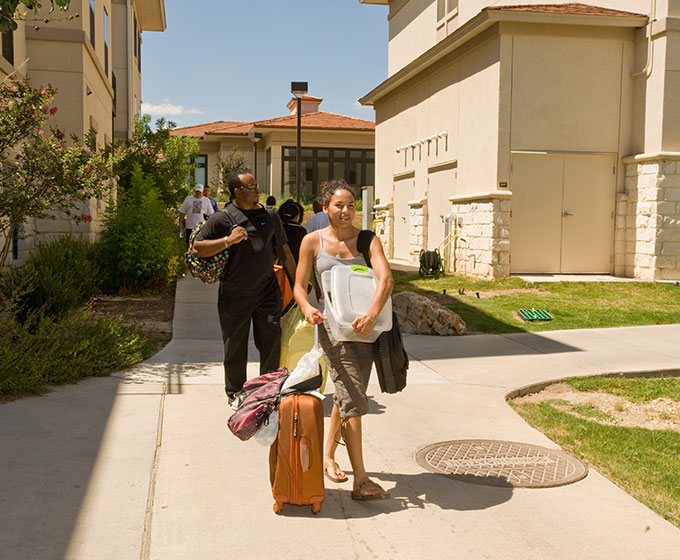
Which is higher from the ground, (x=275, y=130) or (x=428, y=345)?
(x=275, y=130)

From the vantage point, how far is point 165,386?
705 cm

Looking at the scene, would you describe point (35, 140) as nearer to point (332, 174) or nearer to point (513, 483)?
point (513, 483)

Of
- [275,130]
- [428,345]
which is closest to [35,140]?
[428,345]

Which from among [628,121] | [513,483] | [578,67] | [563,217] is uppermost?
[578,67]

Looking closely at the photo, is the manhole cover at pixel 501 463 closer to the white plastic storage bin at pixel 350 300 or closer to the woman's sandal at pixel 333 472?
the woman's sandal at pixel 333 472

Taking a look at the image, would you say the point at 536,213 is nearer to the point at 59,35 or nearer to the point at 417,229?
the point at 417,229

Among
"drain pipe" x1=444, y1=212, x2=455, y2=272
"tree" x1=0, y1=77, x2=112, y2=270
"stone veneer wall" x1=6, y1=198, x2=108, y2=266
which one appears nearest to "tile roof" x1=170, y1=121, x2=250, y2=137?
"drain pipe" x1=444, y1=212, x2=455, y2=272

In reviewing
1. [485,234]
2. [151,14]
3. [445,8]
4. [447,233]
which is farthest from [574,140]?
[151,14]

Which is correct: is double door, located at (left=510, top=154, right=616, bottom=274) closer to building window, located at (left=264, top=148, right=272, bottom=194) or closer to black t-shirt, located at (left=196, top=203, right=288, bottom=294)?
black t-shirt, located at (left=196, top=203, right=288, bottom=294)

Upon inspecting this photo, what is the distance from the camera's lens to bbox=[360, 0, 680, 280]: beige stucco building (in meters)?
16.3

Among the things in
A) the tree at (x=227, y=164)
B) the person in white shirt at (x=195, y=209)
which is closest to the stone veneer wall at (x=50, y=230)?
the person in white shirt at (x=195, y=209)

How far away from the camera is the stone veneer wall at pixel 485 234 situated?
16859 millimetres

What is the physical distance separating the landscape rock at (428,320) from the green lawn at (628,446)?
9.42 feet

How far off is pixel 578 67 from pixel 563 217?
3.36 meters
